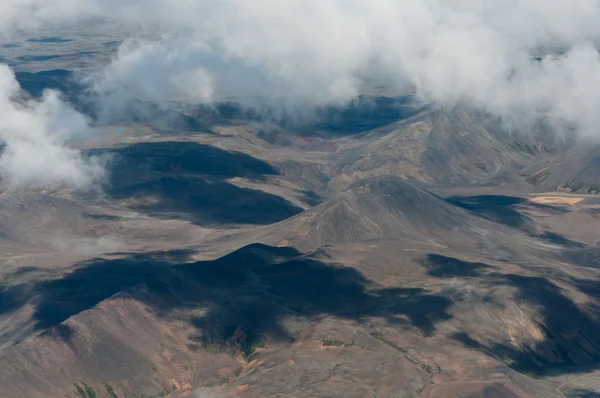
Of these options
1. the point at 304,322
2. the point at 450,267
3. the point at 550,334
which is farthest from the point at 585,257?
the point at 304,322

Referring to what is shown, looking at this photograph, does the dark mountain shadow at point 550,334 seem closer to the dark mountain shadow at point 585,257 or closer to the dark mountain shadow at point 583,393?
the dark mountain shadow at point 583,393

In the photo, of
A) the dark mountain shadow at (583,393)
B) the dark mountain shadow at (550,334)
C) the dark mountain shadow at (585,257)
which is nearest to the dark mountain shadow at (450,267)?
the dark mountain shadow at (550,334)

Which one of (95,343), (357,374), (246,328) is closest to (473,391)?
(357,374)

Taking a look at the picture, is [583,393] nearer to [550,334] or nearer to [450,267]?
[550,334]

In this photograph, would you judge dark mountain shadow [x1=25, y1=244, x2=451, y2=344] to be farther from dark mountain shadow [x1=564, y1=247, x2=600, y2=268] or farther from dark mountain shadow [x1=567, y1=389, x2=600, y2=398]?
dark mountain shadow [x1=564, y1=247, x2=600, y2=268]

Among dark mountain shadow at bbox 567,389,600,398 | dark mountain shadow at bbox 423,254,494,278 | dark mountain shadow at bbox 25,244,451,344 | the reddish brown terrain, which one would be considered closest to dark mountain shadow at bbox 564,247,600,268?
the reddish brown terrain
